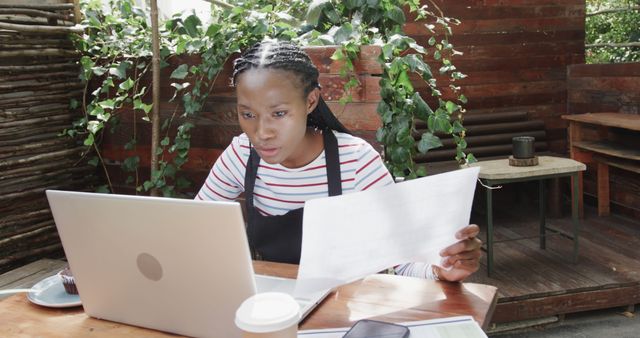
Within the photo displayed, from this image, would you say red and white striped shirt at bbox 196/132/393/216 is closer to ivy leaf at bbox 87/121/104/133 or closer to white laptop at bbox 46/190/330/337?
white laptop at bbox 46/190/330/337

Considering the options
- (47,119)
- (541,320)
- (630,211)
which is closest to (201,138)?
(47,119)

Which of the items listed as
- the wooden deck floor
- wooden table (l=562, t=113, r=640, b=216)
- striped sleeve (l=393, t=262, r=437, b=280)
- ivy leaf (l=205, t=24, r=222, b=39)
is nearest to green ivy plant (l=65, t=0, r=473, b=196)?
ivy leaf (l=205, t=24, r=222, b=39)

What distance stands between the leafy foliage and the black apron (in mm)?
5702

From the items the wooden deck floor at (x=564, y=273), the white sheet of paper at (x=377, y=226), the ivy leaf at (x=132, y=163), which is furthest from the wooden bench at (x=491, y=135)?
the white sheet of paper at (x=377, y=226)

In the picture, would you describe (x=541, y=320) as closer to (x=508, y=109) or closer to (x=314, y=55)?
(x=314, y=55)

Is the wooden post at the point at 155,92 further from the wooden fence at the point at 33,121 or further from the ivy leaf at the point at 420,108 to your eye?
the ivy leaf at the point at 420,108

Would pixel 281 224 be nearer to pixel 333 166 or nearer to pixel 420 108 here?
pixel 333 166

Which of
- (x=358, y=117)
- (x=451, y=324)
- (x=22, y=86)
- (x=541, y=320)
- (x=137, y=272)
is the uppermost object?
(x=22, y=86)

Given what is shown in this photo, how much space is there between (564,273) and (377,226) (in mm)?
2942

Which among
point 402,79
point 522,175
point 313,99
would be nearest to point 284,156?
point 313,99

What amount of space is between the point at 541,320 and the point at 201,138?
2174 millimetres

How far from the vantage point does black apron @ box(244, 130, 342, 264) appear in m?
1.72

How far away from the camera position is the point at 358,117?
2371 millimetres

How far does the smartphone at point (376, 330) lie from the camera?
42.9 inches
